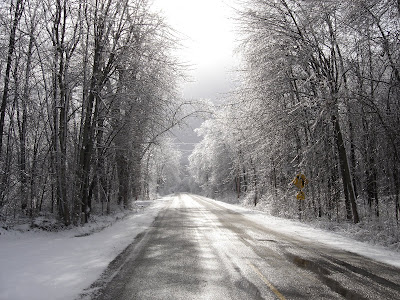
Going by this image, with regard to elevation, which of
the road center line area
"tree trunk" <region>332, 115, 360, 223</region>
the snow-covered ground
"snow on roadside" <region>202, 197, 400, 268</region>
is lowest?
"snow on roadside" <region>202, 197, 400, 268</region>

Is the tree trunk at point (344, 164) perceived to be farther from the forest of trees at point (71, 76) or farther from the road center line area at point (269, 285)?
the road center line area at point (269, 285)

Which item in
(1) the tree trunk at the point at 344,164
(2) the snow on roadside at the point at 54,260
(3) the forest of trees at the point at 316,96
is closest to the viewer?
(2) the snow on roadside at the point at 54,260

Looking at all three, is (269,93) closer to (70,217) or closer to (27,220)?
(70,217)

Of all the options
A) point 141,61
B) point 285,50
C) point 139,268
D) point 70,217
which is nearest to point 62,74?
point 141,61

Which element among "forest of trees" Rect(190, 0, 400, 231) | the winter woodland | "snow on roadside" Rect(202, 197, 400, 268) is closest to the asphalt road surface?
"snow on roadside" Rect(202, 197, 400, 268)

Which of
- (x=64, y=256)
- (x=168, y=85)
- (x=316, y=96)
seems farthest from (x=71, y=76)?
(x=316, y=96)

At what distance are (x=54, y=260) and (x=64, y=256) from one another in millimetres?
405

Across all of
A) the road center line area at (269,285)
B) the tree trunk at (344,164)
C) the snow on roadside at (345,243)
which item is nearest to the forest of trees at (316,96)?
the tree trunk at (344,164)

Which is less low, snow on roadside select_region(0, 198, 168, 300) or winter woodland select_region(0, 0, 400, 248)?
winter woodland select_region(0, 0, 400, 248)

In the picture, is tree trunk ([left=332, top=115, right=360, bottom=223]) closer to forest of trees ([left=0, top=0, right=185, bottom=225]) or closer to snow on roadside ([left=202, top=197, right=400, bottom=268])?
snow on roadside ([left=202, top=197, right=400, bottom=268])

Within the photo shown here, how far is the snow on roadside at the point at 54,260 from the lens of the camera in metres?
5.14

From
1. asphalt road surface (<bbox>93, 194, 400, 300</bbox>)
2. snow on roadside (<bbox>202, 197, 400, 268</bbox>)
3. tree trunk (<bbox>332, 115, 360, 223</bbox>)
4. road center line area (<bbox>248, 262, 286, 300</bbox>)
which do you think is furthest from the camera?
tree trunk (<bbox>332, 115, 360, 223</bbox>)

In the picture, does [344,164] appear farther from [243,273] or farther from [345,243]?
[243,273]

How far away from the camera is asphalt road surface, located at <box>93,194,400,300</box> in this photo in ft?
15.9
